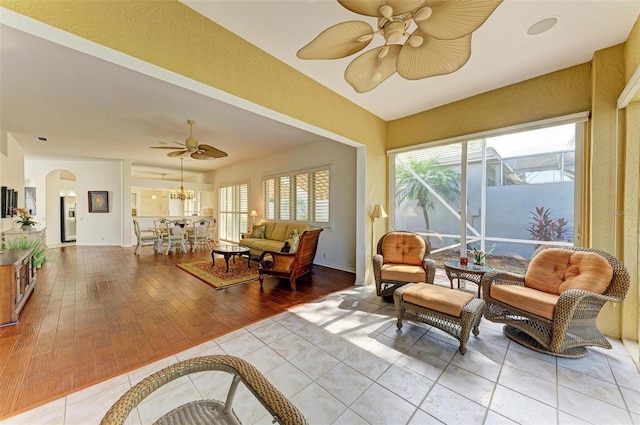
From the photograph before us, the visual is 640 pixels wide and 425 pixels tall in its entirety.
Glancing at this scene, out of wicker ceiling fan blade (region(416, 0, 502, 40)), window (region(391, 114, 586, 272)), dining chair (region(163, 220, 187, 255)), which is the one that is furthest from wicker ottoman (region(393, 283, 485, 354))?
dining chair (region(163, 220, 187, 255))

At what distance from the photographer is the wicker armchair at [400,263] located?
3184 mm

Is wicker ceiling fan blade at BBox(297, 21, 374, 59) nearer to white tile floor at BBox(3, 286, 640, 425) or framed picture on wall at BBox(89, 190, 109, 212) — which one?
white tile floor at BBox(3, 286, 640, 425)

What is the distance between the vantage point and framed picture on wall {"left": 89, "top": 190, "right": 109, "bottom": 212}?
308 inches

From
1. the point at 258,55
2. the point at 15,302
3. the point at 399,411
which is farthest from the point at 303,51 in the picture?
the point at 15,302

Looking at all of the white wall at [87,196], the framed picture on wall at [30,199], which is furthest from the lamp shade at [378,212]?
the framed picture on wall at [30,199]

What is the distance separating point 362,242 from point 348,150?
6.72 ft

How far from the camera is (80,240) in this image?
309 inches

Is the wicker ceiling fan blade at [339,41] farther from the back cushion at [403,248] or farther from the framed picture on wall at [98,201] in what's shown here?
the framed picture on wall at [98,201]

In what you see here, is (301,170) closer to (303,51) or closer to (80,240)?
(303,51)

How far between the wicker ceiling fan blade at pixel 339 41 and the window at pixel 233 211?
22.1 feet

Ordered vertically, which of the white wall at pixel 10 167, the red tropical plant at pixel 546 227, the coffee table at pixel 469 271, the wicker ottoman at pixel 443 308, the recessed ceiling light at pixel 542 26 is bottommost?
the wicker ottoman at pixel 443 308

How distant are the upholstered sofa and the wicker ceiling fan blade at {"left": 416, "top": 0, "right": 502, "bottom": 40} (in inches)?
168

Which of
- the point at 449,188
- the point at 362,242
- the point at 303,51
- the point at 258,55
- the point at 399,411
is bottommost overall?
the point at 399,411

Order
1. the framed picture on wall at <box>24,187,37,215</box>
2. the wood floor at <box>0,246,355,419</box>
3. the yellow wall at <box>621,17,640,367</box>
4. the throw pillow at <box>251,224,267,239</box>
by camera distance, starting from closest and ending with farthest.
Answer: the wood floor at <box>0,246,355,419</box>, the yellow wall at <box>621,17,640,367</box>, the throw pillow at <box>251,224,267,239</box>, the framed picture on wall at <box>24,187,37,215</box>
